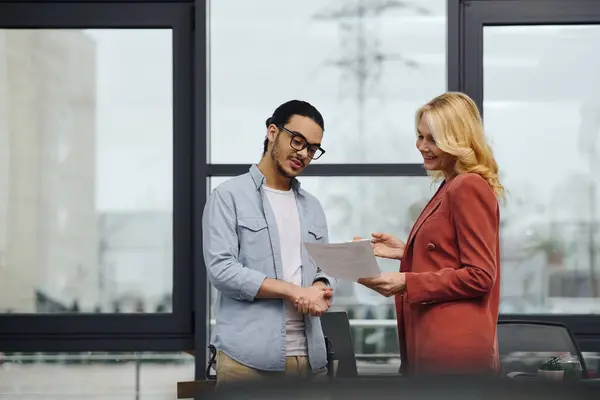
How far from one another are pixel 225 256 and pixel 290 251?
0.21 metres

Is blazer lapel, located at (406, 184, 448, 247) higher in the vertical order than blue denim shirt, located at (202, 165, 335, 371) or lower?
higher

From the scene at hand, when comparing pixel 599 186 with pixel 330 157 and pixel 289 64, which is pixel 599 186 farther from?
pixel 289 64

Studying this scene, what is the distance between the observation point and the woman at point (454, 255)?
2455mm

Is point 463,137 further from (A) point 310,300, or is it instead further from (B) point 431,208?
(A) point 310,300

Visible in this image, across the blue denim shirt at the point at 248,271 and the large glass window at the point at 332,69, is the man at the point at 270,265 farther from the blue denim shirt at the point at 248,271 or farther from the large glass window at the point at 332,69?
the large glass window at the point at 332,69

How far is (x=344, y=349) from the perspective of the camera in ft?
11.4

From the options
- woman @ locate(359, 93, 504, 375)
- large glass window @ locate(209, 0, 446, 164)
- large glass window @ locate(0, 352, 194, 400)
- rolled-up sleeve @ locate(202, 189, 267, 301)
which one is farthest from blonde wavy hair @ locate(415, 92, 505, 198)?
large glass window @ locate(0, 352, 194, 400)

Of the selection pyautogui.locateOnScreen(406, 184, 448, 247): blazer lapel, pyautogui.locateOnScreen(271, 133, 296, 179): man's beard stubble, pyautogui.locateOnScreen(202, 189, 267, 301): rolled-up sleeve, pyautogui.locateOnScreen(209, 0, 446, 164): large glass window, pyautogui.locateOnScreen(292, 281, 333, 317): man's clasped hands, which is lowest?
pyautogui.locateOnScreen(292, 281, 333, 317): man's clasped hands

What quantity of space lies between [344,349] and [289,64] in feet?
4.41

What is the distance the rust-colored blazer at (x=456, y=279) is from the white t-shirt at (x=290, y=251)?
13.0 inches

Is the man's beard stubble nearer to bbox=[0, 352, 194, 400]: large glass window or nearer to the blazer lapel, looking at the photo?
the blazer lapel

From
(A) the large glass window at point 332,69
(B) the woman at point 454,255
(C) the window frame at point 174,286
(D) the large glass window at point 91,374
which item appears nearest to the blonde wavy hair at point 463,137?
(B) the woman at point 454,255

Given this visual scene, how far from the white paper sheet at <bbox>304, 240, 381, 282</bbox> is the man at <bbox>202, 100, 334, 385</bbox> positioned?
0.11 m

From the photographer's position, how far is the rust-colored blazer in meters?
2.45
